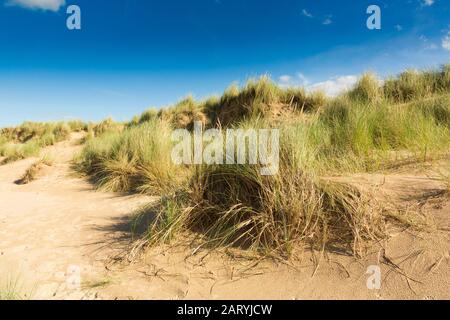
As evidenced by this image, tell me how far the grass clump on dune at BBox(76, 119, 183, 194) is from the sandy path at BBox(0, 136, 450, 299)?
1.47 metres

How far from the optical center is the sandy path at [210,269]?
2379 millimetres

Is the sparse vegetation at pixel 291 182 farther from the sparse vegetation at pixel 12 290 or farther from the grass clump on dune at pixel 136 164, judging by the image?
the sparse vegetation at pixel 12 290

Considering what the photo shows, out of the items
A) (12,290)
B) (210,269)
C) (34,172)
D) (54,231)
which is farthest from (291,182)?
(34,172)

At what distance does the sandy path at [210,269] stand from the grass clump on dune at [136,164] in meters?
1.47

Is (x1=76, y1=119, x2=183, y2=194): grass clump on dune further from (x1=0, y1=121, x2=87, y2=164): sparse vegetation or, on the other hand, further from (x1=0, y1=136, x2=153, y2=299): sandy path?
(x1=0, y1=121, x2=87, y2=164): sparse vegetation

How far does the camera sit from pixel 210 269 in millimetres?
2785

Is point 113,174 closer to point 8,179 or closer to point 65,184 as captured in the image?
point 65,184

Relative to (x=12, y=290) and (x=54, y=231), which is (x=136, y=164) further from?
(x=12, y=290)

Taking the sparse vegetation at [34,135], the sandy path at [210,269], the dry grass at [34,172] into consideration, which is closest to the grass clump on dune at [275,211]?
the sandy path at [210,269]

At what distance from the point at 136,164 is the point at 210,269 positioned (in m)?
3.96

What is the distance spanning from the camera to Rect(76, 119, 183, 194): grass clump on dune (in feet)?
17.7

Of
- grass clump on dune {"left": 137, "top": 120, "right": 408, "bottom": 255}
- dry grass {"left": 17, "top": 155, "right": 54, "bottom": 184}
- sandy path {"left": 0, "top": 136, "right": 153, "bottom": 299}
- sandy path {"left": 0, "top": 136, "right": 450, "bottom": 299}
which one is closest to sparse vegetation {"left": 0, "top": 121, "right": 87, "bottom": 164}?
dry grass {"left": 17, "top": 155, "right": 54, "bottom": 184}

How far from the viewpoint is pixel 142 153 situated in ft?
21.2
